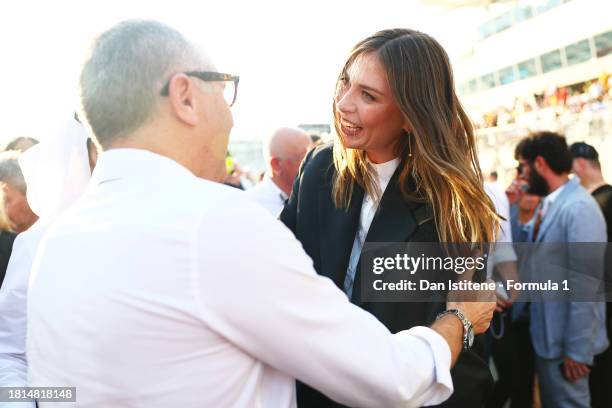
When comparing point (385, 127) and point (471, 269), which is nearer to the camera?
point (471, 269)

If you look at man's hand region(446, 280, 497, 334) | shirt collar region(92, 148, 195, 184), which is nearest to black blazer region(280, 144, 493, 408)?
man's hand region(446, 280, 497, 334)

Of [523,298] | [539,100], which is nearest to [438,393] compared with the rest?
[523,298]

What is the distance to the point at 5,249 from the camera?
3.32 m

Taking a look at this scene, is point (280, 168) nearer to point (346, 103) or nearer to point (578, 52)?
point (346, 103)

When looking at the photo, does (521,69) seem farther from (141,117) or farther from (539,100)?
(141,117)

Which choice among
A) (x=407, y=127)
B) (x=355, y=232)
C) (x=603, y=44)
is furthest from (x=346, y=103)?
(x=603, y=44)

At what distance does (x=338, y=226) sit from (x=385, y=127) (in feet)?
1.42

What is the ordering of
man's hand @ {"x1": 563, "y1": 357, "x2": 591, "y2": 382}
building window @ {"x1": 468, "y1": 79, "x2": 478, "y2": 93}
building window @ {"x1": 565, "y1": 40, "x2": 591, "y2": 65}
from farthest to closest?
1. building window @ {"x1": 468, "y1": 79, "x2": 478, "y2": 93}
2. building window @ {"x1": 565, "y1": 40, "x2": 591, "y2": 65}
3. man's hand @ {"x1": 563, "y1": 357, "x2": 591, "y2": 382}

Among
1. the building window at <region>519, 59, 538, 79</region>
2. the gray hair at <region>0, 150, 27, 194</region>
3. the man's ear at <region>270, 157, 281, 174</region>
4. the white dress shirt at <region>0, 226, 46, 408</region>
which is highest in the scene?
the building window at <region>519, 59, 538, 79</region>

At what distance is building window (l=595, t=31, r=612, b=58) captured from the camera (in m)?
25.3

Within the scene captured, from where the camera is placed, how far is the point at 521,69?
109ft

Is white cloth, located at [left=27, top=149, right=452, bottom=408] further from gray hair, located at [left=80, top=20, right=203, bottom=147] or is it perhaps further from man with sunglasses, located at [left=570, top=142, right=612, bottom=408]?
man with sunglasses, located at [left=570, top=142, right=612, bottom=408]

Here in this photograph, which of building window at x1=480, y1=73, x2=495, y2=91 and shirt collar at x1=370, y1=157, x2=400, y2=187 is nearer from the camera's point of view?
shirt collar at x1=370, y1=157, x2=400, y2=187

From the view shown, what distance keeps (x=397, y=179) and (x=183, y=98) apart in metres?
1.09
